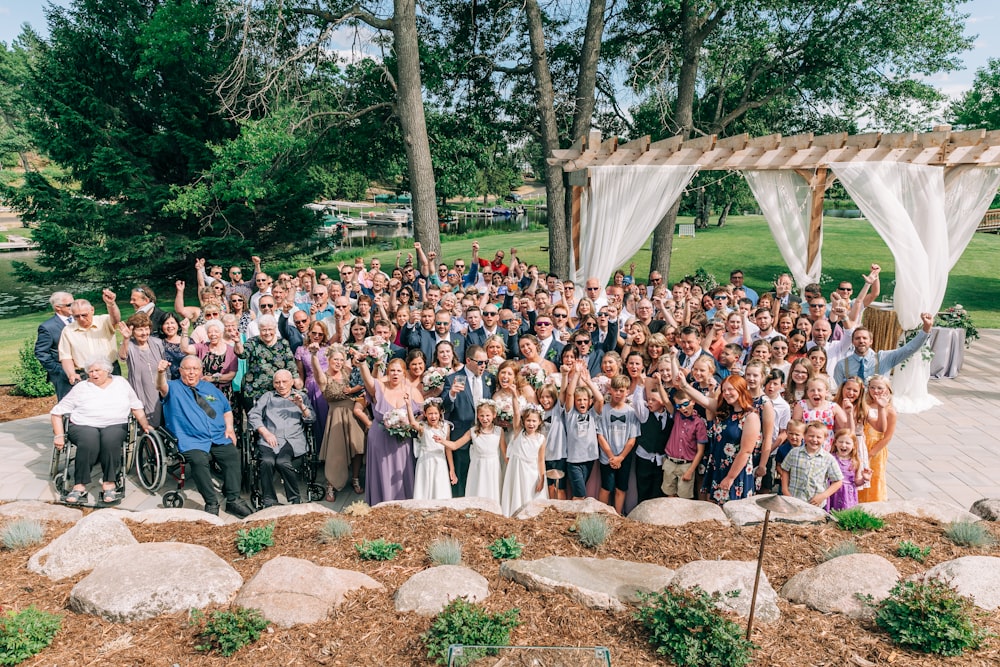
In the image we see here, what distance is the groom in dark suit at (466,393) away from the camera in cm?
614

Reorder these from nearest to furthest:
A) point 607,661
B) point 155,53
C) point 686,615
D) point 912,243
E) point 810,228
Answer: point 607,661 → point 686,615 → point 912,243 → point 810,228 → point 155,53

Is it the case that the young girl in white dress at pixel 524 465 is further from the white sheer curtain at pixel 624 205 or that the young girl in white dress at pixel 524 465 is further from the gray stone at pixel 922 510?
the white sheer curtain at pixel 624 205

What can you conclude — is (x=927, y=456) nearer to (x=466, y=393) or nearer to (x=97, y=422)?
(x=466, y=393)

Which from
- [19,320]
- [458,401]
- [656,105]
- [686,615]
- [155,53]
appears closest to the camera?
[686,615]

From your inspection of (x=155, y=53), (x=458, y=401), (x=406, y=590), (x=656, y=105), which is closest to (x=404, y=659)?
(x=406, y=590)

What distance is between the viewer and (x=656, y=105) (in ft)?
58.0

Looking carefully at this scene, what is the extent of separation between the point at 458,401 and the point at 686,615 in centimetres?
300

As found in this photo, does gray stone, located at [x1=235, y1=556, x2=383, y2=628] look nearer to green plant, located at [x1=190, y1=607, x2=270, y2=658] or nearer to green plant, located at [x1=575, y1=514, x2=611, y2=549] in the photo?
green plant, located at [x1=190, y1=607, x2=270, y2=658]

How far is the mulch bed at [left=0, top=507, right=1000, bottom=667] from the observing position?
3660 mm

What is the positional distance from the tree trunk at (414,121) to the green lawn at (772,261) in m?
8.89

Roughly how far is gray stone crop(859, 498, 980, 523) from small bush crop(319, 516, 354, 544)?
4.12 m

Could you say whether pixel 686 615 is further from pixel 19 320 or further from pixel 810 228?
pixel 19 320

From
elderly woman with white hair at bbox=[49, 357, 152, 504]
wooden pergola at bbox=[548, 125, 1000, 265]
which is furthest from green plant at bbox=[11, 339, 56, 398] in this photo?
wooden pergola at bbox=[548, 125, 1000, 265]

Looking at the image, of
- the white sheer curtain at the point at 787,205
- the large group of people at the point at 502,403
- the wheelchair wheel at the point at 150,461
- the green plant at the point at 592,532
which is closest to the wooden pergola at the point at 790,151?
the white sheer curtain at the point at 787,205
